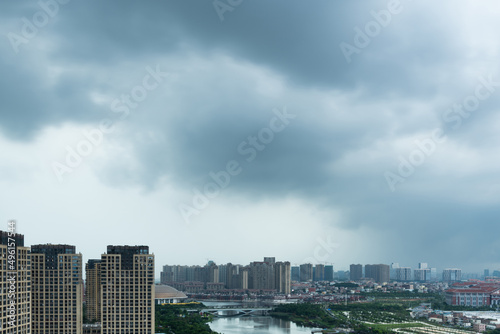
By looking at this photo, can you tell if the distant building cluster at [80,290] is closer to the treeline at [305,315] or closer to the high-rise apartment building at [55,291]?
the high-rise apartment building at [55,291]

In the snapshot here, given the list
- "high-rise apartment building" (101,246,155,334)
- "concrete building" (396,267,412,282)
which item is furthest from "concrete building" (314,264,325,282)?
"high-rise apartment building" (101,246,155,334)

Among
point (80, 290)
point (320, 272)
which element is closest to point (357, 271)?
point (320, 272)

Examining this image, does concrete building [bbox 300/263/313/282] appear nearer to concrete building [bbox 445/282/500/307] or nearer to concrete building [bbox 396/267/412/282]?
concrete building [bbox 396/267/412/282]

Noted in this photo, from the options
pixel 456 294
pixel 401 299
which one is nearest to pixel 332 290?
pixel 401 299

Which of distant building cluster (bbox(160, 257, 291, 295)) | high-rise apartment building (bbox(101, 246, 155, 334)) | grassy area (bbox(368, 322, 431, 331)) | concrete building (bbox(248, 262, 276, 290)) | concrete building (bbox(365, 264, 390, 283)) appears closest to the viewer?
high-rise apartment building (bbox(101, 246, 155, 334))

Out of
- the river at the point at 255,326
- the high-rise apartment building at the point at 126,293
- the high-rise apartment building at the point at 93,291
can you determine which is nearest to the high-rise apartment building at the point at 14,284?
the high-rise apartment building at the point at 126,293

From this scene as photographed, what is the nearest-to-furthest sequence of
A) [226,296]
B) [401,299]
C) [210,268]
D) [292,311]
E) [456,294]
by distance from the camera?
1. [292,311]
2. [456,294]
3. [401,299]
4. [226,296]
5. [210,268]

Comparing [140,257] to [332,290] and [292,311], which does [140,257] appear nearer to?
[292,311]
